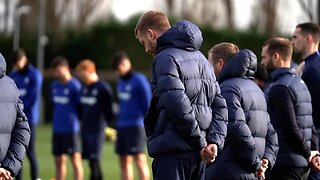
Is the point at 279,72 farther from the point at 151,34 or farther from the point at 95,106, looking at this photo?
the point at 95,106

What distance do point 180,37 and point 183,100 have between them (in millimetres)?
584

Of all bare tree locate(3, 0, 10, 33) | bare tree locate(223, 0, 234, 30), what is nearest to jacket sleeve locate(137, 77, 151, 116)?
bare tree locate(223, 0, 234, 30)

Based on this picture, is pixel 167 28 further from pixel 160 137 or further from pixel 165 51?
pixel 160 137

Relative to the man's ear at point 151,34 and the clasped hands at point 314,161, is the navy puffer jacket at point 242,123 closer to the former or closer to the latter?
the clasped hands at point 314,161

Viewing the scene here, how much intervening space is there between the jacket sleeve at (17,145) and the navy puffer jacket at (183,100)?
3.56 feet

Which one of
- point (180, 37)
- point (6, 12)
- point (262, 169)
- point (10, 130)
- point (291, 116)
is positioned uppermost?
point (180, 37)

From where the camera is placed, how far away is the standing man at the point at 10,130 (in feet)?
28.2

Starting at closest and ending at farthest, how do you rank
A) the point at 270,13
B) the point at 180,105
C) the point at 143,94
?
the point at 180,105
the point at 143,94
the point at 270,13

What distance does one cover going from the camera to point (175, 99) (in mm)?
8172

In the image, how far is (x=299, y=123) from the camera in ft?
33.7

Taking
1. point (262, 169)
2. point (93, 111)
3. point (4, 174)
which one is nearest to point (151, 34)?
point (4, 174)

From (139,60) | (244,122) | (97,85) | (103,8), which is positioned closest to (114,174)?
(97,85)

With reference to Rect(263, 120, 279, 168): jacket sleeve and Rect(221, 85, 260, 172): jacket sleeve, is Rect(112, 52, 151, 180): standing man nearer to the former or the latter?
Rect(263, 120, 279, 168): jacket sleeve

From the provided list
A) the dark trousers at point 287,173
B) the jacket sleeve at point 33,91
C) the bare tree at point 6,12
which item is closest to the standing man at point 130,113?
the jacket sleeve at point 33,91
